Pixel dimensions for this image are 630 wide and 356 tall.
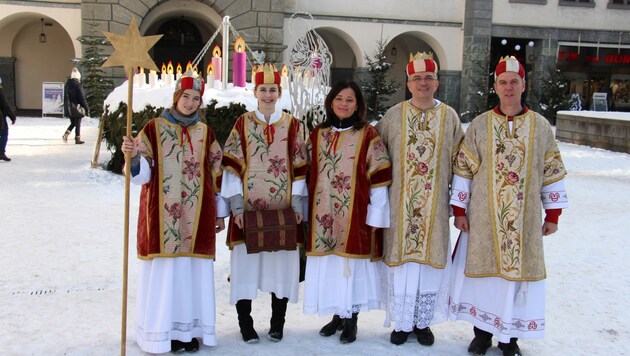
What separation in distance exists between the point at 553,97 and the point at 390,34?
5588 millimetres

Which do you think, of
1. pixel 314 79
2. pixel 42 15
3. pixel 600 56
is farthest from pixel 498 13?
pixel 314 79

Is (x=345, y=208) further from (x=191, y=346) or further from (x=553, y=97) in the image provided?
(x=553, y=97)

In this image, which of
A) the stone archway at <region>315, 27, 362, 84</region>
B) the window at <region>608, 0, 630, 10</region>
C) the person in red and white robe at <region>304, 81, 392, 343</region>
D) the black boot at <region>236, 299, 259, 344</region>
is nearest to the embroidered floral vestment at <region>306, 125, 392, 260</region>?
the person in red and white robe at <region>304, 81, 392, 343</region>

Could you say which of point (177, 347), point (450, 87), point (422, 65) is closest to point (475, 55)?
point (450, 87)

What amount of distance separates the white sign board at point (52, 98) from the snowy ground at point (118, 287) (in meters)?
11.2

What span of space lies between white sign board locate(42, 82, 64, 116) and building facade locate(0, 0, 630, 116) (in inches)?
67.0

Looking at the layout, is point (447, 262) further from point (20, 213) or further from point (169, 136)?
point (20, 213)

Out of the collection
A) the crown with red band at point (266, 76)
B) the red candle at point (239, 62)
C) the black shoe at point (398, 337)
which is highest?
the red candle at point (239, 62)

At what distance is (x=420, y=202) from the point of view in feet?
12.4

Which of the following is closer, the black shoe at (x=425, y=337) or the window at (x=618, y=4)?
the black shoe at (x=425, y=337)

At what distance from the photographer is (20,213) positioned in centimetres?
700

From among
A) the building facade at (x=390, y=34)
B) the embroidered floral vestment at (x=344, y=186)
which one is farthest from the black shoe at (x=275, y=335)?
the building facade at (x=390, y=34)

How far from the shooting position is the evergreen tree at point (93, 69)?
58.8 feet

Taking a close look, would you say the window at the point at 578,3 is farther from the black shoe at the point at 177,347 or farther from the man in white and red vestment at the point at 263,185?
the black shoe at the point at 177,347
